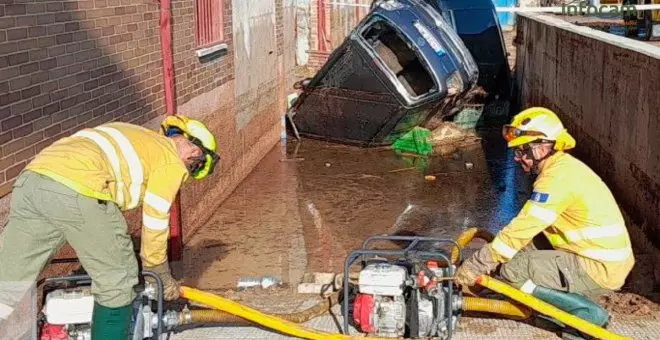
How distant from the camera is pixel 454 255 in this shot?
595 centimetres

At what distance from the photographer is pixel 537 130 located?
5.06 metres

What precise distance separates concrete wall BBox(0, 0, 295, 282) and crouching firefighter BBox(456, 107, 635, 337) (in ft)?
9.65

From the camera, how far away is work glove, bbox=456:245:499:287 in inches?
196

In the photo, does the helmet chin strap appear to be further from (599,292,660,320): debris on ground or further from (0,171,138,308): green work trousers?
(0,171,138,308): green work trousers

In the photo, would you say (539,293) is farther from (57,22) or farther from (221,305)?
(57,22)

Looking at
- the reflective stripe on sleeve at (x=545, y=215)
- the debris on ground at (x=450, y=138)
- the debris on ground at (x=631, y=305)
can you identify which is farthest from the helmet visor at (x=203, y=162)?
the debris on ground at (x=450, y=138)

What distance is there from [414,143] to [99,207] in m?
10.2

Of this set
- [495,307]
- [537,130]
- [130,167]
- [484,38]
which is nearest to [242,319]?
[130,167]

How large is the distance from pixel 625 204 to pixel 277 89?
7.47m

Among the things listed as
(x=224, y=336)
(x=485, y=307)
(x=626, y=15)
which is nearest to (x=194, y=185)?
(x=224, y=336)

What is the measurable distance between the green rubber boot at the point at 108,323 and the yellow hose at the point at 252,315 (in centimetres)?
54

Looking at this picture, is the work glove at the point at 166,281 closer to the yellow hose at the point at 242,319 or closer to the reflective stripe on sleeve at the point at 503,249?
the yellow hose at the point at 242,319

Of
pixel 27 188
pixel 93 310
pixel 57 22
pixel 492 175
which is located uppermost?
pixel 57 22

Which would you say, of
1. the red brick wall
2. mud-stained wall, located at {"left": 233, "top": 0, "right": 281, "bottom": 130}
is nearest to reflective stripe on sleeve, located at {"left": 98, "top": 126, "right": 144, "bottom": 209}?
the red brick wall
